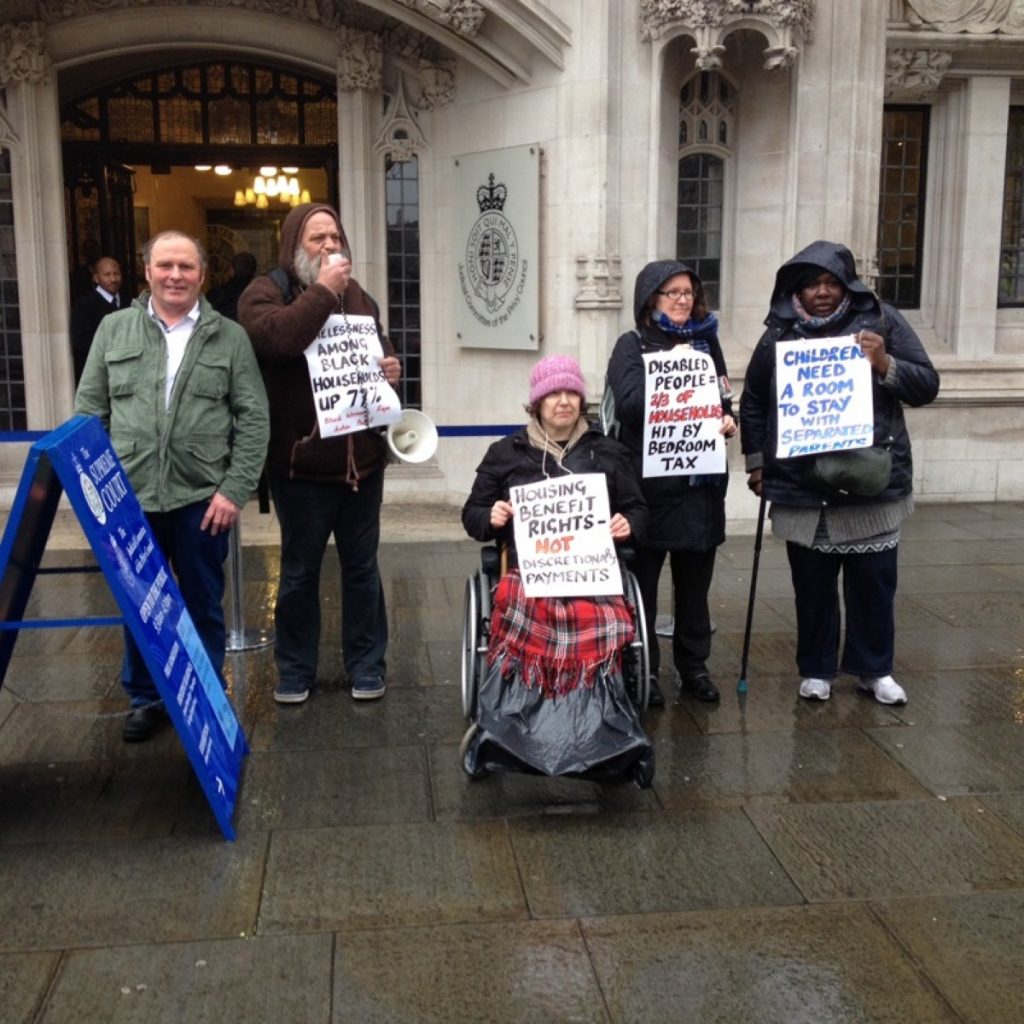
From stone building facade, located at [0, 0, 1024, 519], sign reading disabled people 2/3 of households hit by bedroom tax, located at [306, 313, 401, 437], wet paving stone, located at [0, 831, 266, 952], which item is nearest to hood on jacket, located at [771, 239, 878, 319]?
sign reading disabled people 2/3 of households hit by bedroom tax, located at [306, 313, 401, 437]

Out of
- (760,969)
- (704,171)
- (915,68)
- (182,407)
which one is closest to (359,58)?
(704,171)

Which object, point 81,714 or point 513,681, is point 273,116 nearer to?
point 81,714

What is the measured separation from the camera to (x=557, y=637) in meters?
4.28

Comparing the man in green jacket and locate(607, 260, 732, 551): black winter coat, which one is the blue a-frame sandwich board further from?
locate(607, 260, 732, 551): black winter coat

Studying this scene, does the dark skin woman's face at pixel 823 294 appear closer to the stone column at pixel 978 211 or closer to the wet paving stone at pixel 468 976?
the wet paving stone at pixel 468 976

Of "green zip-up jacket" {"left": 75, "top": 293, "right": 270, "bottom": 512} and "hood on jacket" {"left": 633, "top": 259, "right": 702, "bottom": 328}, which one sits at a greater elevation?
"hood on jacket" {"left": 633, "top": 259, "right": 702, "bottom": 328}

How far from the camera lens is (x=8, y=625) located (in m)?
3.95

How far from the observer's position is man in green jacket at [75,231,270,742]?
4570 mm

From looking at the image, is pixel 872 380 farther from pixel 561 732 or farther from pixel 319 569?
pixel 319 569

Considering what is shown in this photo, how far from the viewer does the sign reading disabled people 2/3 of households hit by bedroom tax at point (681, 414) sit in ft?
16.8

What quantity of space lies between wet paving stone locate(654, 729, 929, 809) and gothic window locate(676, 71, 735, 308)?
17.5ft

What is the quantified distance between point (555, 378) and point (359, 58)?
5.98 m

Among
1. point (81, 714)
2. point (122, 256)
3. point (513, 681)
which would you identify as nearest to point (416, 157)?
point (122, 256)

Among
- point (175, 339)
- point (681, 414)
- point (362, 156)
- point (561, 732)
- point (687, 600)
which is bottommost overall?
point (561, 732)
